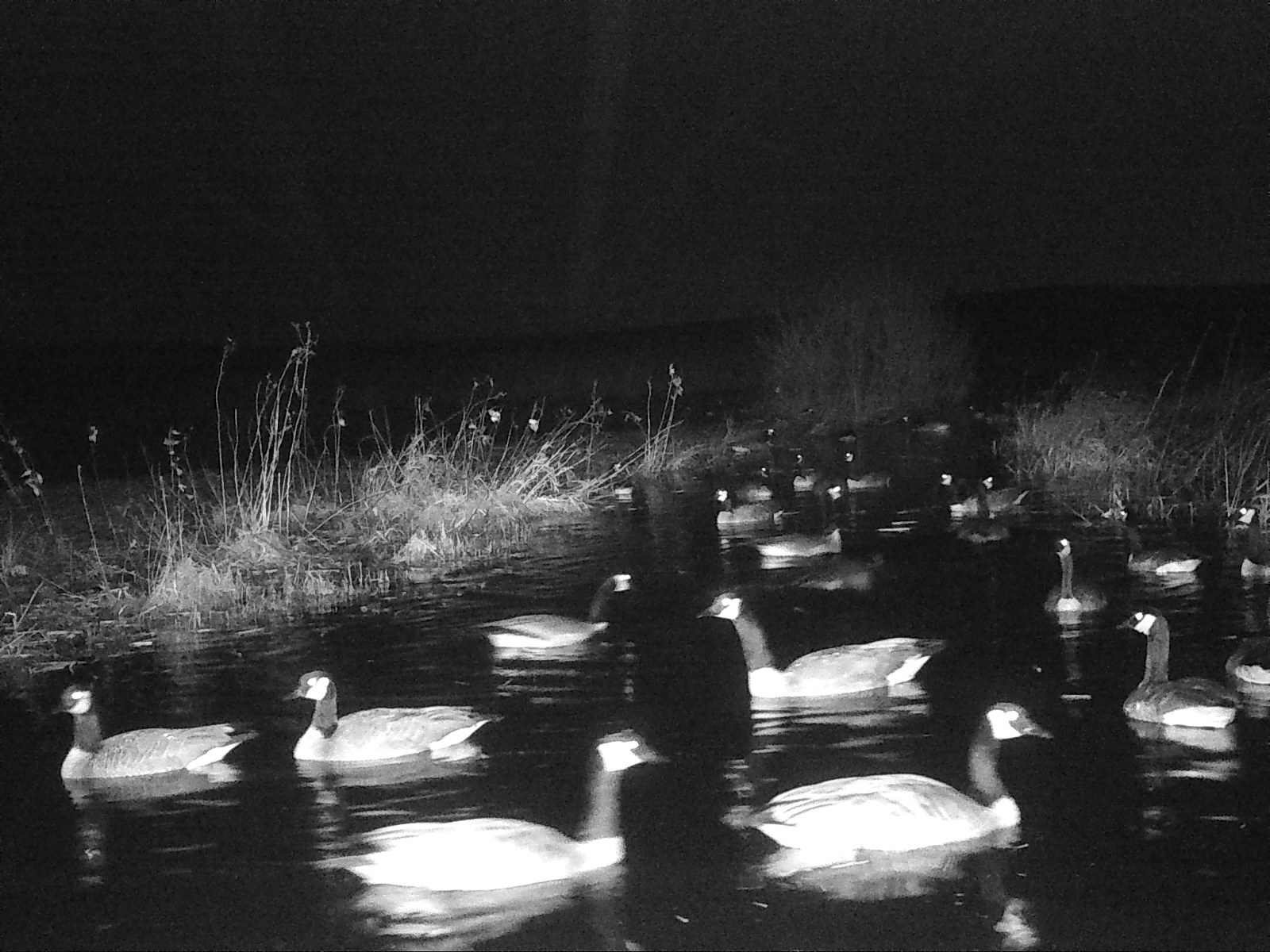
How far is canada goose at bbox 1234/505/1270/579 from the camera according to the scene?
13.7m

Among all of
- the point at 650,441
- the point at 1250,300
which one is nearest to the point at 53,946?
the point at 650,441

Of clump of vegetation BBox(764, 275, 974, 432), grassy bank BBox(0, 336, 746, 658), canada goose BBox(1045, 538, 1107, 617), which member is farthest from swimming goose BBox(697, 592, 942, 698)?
clump of vegetation BBox(764, 275, 974, 432)

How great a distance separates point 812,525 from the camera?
64.6 ft

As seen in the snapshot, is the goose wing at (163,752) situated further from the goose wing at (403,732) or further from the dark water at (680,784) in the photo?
the goose wing at (403,732)

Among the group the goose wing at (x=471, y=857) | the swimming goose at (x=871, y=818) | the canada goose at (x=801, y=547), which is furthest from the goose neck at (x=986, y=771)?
the canada goose at (x=801, y=547)

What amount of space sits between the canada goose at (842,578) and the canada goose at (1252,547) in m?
3.42

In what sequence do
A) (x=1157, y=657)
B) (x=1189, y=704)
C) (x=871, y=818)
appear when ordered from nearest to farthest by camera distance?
(x=871, y=818)
(x=1189, y=704)
(x=1157, y=657)

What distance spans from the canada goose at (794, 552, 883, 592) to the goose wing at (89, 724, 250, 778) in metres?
6.91

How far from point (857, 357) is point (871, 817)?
26.3 m

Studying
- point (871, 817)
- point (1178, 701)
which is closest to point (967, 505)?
point (1178, 701)

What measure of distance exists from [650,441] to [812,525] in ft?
23.9

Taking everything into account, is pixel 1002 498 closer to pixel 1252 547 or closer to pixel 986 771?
pixel 1252 547

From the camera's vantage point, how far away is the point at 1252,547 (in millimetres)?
14055

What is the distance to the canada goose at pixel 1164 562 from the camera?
46.7 ft
